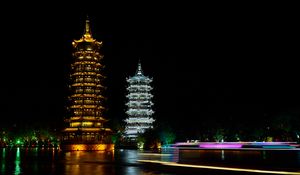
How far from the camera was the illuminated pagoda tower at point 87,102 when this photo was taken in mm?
78188

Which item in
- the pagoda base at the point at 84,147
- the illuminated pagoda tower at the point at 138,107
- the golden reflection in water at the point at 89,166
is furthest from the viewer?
the illuminated pagoda tower at the point at 138,107

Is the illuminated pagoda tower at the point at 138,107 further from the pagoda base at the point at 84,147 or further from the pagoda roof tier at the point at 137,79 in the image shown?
the pagoda base at the point at 84,147

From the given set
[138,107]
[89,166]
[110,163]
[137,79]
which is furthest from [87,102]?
[89,166]

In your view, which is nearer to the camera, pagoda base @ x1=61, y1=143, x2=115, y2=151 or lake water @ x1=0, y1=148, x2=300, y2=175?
lake water @ x1=0, y1=148, x2=300, y2=175

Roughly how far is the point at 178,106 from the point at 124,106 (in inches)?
699

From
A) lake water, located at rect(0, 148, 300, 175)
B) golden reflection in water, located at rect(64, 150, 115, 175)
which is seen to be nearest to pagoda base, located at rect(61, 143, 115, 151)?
lake water, located at rect(0, 148, 300, 175)

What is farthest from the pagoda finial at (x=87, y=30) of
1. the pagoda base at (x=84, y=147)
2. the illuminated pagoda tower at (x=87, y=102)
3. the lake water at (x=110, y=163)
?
the lake water at (x=110, y=163)

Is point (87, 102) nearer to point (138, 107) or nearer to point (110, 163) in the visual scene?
point (138, 107)

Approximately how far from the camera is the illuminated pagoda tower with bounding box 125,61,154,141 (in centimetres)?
10106

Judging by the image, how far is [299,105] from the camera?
222 feet

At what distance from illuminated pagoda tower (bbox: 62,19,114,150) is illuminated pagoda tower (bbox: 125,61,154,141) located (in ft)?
61.6

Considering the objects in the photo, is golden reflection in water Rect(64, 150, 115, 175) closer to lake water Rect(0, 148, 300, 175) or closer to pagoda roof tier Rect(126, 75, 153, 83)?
lake water Rect(0, 148, 300, 175)

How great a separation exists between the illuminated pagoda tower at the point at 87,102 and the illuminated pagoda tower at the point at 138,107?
61.6ft

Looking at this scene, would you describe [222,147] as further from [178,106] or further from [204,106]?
[178,106]
